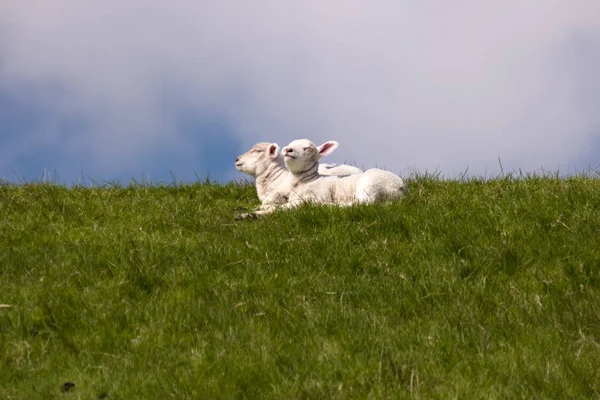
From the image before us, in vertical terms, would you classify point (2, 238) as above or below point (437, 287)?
above

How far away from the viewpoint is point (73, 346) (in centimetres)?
706

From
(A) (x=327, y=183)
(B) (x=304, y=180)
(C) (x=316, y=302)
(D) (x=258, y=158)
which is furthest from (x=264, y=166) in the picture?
(C) (x=316, y=302)

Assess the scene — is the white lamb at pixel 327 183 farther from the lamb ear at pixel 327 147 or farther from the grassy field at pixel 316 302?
the grassy field at pixel 316 302

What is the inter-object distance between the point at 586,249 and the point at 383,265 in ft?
7.38

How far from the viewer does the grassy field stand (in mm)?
5965

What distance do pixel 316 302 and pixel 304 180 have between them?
5207 millimetres

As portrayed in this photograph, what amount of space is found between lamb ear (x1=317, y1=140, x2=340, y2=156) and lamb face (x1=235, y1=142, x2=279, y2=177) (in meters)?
1.13

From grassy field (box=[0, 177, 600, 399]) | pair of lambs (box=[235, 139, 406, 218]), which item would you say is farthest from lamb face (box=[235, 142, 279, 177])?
grassy field (box=[0, 177, 600, 399])

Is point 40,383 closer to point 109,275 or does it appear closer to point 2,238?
point 109,275

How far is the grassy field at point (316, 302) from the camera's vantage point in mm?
5965

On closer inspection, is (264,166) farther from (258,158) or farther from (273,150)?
(273,150)

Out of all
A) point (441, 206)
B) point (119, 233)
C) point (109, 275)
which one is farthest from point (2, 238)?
point (441, 206)

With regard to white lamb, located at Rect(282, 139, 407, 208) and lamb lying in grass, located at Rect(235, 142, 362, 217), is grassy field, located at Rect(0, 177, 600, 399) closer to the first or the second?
white lamb, located at Rect(282, 139, 407, 208)

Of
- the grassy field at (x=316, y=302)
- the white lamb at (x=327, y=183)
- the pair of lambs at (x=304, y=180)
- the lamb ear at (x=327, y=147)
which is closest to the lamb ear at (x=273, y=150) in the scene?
the pair of lambs at (x=304, y=180)
